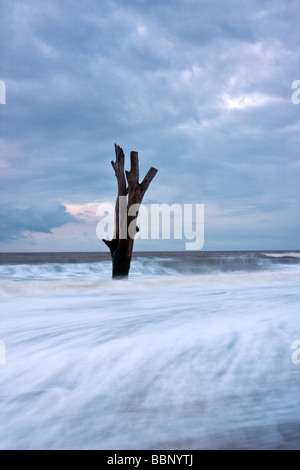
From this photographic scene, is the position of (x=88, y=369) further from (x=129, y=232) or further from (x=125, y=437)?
(x=129, y=232)

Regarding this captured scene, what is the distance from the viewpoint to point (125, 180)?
7793mm

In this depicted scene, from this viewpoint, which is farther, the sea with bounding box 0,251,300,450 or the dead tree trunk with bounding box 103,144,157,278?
the dead tree trunk with bounding box 103,144,157,278

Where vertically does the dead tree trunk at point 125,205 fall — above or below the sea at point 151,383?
above

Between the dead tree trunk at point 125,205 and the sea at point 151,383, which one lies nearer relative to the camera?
the sea at point 151,383

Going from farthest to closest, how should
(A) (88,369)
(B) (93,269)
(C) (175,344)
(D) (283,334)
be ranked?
(B) (93,269) → (D) (283,334) → (C) (175,344) → (A) (88,369)

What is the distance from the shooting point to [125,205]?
7590mm

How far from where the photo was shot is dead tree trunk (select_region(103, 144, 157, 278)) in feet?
24.7

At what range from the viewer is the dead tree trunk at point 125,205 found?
24.7 ft

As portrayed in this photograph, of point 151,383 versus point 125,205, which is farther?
point 125,205

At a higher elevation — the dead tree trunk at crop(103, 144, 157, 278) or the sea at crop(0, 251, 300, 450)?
the dead tree trunk at crop(103, 144, 157, 278)

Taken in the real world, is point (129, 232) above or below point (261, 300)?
above
